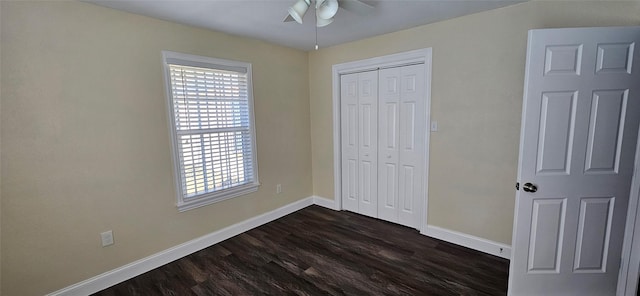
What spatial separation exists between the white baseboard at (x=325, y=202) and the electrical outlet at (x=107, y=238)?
250 cm

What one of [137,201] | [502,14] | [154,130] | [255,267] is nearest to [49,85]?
[154,130]

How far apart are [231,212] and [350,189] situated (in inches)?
64.1

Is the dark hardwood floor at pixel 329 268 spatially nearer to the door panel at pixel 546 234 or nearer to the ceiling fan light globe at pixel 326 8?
the door panel at pixel 546 234

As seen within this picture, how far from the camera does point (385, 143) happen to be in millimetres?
3258

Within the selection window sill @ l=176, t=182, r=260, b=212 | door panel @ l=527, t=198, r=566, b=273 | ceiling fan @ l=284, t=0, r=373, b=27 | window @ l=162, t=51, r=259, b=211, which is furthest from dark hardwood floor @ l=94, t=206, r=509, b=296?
ceiling fan @ l=284, t=0, r=373, b=27

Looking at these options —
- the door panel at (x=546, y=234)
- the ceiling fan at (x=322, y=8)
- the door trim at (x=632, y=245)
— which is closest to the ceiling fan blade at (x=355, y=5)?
the ceiling fan at (x=322, y=8)

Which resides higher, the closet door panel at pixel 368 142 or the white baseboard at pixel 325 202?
the closet door panel at pixel 368 142

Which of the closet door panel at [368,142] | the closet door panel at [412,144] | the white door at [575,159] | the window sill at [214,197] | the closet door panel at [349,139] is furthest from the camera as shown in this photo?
the closet door panel at [349,139]

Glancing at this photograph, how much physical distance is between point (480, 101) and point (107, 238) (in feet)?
11.6

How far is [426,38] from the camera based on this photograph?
2.70m

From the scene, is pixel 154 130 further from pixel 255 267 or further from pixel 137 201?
pixel 255 267

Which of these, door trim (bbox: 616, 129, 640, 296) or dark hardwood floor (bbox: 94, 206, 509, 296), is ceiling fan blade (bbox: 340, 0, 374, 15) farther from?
dark hardwood floor (bbox: 94, 206, 509, 296)

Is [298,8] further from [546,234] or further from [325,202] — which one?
[325,202]

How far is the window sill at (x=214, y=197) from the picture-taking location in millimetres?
2625
